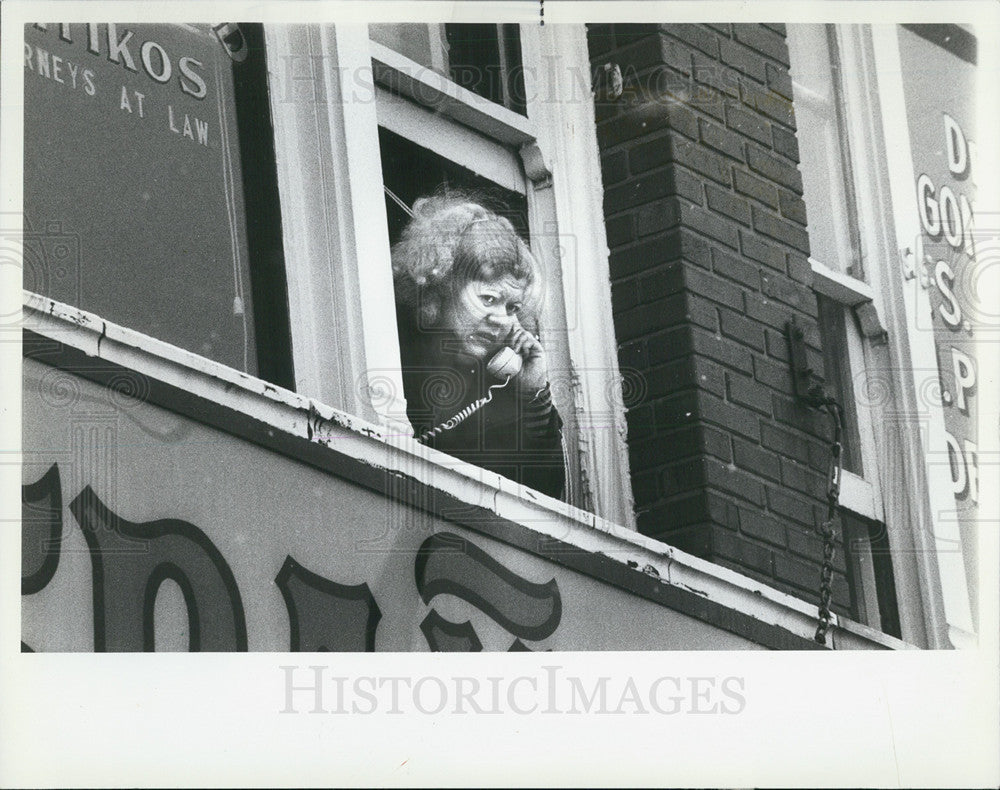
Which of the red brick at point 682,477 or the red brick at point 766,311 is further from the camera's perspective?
the red brick at point 766,311

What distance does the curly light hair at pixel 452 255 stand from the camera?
4.90m

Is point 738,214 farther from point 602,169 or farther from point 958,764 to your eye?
point 958,764

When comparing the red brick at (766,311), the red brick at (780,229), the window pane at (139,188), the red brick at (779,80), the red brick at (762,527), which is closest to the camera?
the window pane at (139,188)

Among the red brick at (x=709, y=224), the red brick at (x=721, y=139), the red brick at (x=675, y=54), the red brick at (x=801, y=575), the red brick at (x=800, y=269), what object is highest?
the red brick at (x=675, y=54)

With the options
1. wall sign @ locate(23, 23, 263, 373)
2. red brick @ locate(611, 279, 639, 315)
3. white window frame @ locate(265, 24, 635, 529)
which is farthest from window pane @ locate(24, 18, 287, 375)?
red brick @ locate(611, 279, 639, 315)

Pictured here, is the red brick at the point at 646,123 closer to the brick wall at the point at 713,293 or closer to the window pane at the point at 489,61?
the brick wall at the point at 713,293

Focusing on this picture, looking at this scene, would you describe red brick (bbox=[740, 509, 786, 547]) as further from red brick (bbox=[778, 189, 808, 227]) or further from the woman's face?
red brick (bbox=[778, 189, 808, 227])

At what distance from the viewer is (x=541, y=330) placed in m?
5.02

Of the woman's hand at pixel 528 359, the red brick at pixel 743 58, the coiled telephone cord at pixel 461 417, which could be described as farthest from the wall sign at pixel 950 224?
the coiled telephone cord at pixel 461 417

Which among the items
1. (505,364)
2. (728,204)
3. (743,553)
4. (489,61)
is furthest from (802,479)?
(489,61)

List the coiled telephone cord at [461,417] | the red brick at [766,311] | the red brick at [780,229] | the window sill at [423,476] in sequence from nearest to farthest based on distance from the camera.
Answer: the window sill at [423,476] < the coiled telephone cord at [461,417] < the red brick at [766,311] < the red brick at [780,229]

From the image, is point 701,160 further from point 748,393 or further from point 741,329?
point 748,393

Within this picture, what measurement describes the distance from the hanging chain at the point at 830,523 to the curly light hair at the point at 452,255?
0.86 metres

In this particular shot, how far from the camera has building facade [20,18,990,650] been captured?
14.7 feet
